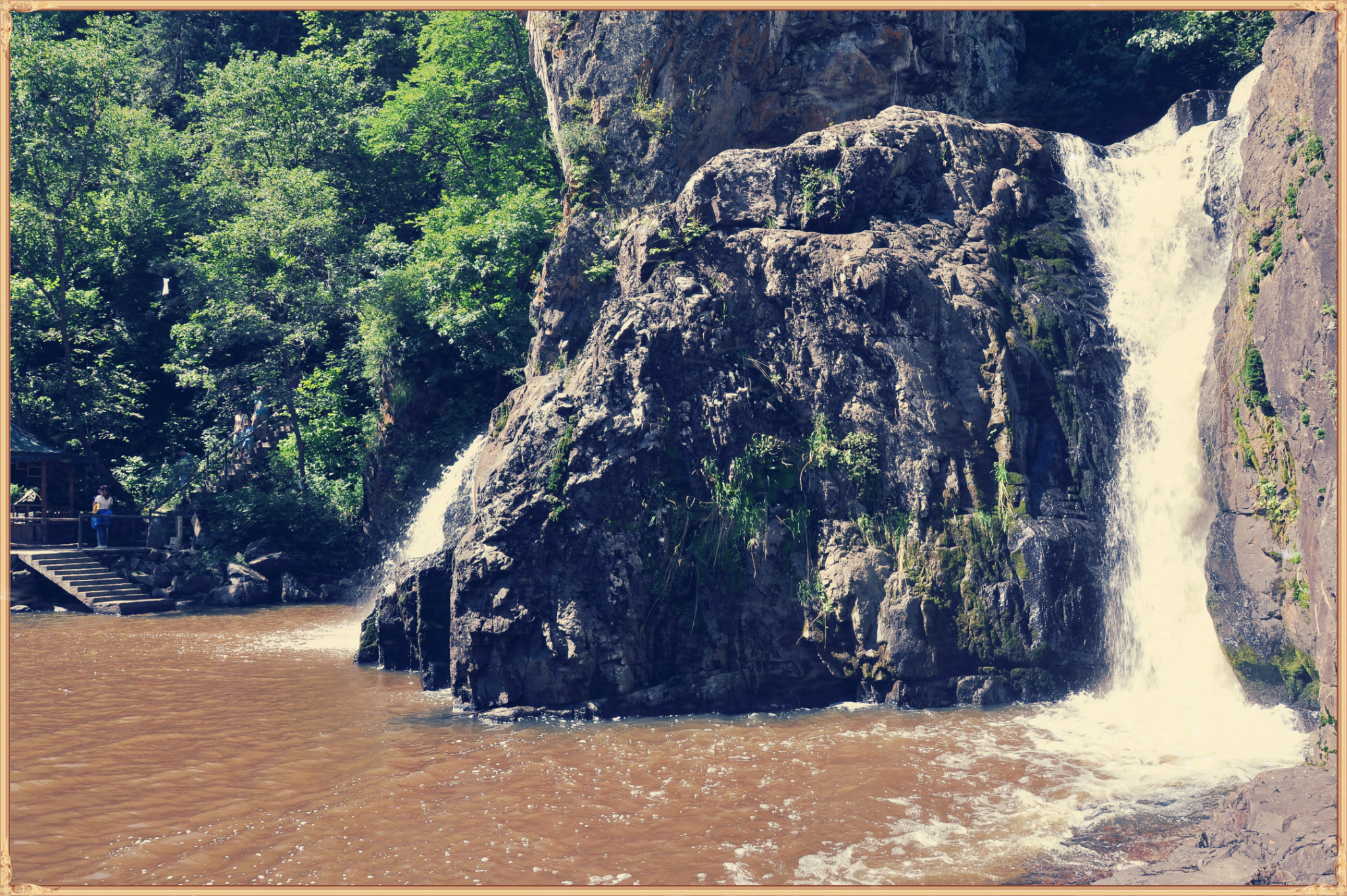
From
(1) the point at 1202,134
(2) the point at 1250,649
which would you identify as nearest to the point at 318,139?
(1) the point at 1202,134

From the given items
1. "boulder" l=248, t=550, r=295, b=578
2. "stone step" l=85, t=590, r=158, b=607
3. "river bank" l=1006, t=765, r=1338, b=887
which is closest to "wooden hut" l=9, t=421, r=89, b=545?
"stone step" l=85, t=590, r=158, b=607

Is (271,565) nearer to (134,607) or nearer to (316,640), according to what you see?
(134,607)

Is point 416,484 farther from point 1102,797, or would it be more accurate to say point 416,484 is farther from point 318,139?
point 1102,797

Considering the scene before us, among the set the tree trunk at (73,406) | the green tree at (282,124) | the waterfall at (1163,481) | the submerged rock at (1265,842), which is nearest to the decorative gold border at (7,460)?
the submerged rock at (1265,842)

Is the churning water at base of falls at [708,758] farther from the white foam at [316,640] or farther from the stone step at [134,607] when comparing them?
the stone step at [134,607]

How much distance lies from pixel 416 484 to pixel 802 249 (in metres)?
14.2

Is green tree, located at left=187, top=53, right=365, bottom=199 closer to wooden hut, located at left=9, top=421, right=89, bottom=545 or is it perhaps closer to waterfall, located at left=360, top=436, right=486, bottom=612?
wooden hut, located at left=9, top=421, right=89, bottom=545

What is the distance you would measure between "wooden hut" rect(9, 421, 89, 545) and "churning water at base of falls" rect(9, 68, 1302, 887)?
1052 cm

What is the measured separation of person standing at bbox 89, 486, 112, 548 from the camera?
2614 cm

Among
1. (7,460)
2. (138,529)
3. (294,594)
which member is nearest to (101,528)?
(138,529)

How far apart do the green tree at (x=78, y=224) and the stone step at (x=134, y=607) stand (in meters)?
7.18

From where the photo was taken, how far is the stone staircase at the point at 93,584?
2364 cm

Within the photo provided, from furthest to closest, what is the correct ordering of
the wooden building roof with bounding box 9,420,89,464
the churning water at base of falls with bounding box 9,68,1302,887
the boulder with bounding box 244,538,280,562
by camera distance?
the wooden building roof with bounding box 9,420,89,464, the boulder with bounding box 244,538,280,562, the churning water at base of falls with bounding box 9,68,1302,887

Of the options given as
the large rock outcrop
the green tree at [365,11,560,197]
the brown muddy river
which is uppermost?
the green tree at [365,11,560,197]
